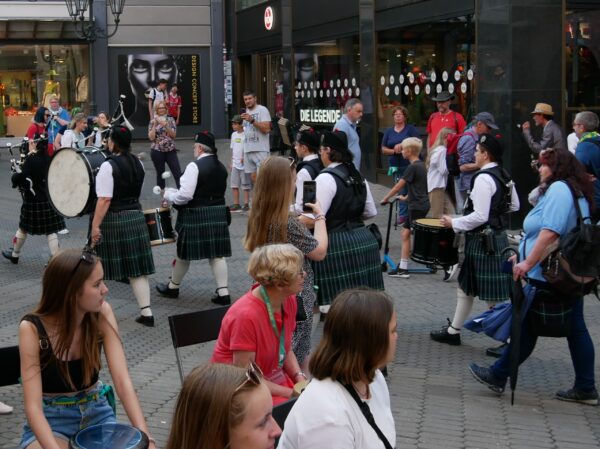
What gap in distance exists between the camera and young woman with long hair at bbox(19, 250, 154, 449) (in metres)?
4.07

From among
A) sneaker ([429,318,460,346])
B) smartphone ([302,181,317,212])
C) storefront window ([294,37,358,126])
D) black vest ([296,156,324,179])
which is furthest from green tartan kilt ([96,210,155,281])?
storefront window ([294,37,358,126])

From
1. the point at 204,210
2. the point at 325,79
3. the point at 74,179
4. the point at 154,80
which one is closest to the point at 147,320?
the point at 204,210

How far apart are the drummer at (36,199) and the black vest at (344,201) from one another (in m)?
5.54

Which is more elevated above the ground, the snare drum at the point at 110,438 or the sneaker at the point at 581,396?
the snare drum at the point at 110,438

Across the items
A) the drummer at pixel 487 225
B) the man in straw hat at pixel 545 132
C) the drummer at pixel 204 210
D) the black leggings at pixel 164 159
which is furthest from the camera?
the black leggings at pixel 164 159

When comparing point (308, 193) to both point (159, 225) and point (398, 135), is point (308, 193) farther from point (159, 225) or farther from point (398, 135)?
point (398, 135)

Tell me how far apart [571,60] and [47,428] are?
39.5 ft

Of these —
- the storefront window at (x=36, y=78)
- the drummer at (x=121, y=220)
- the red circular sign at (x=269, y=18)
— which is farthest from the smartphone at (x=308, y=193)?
the storefront window at (x=36, y=78)

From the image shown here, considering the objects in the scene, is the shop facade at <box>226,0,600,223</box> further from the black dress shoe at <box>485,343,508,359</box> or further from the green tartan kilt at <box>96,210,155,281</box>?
the green tartan kilt at <box>96,210,155,281</box>

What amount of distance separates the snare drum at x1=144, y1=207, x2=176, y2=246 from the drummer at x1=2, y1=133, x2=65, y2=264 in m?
2.66

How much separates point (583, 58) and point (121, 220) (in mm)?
8401

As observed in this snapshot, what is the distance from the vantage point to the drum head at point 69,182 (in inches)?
387

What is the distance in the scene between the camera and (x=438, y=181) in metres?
12.0

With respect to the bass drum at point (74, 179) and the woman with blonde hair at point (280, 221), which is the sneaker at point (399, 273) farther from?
the woman with blonde hair at point (280, 221)
